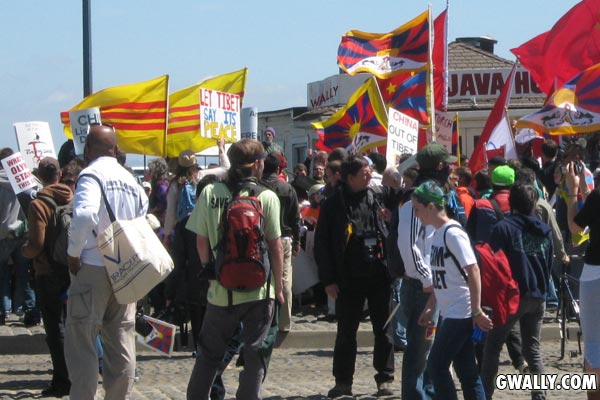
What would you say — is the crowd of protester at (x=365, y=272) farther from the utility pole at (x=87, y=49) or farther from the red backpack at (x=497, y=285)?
the utility pole at (x=87, y=49)

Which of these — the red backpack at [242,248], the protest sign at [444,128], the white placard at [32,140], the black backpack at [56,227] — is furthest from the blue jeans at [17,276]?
the protest sign at [444,128]

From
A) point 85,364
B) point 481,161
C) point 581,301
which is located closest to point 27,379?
point 85,364

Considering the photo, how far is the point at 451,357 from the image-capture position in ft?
23.7

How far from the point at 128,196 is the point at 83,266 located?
1.79 ft

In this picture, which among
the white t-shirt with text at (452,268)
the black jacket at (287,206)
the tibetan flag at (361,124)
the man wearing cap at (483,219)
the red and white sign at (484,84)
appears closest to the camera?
the white t-shirt with text at (452,268)

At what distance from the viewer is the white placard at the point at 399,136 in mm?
15203

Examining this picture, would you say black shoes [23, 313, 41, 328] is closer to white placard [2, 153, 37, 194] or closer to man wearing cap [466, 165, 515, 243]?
white placard [2, 153, 37, 194]

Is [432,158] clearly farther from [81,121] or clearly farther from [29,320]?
[29,320]

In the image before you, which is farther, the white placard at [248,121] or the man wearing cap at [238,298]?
the white placard at [248,121]

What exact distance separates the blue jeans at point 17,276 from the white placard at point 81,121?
1372 millimetres

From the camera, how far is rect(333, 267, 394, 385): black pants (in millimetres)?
9438

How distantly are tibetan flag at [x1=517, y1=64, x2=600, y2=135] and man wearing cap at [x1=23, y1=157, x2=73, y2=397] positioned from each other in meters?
8.39

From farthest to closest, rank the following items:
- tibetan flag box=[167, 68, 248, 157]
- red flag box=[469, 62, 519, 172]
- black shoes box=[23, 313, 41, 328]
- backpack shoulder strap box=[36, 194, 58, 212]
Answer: red flag box=[469, 62, 519, 172]
tibetan flag box=[167, 68, 248, 157]
black shoes box=[23, 313, 41, 328]
backpack shoulder strap box=[36, 194, 58, 212]

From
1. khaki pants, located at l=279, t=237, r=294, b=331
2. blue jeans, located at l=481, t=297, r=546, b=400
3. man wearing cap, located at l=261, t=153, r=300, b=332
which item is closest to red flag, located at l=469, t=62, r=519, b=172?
khaki pants, located at l=279, t=237, r=294, b=331
